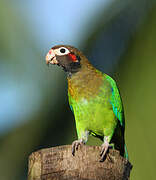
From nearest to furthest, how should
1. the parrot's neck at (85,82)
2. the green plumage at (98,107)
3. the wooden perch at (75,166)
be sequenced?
1. the wooden perch at (75,166)
2. the green plumage at (98,107)
3. the parrot's neck at (85,82)

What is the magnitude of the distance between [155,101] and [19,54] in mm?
7626

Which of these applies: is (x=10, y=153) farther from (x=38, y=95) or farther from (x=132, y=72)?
(x=132, y=72)

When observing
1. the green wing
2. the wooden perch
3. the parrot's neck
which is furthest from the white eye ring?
the wooden perch

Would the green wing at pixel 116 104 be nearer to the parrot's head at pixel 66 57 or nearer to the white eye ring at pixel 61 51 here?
the parrot's head at pixel 66 57

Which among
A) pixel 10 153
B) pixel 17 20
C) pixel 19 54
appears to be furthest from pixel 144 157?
pixel 17 20

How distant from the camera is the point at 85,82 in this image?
6133 mm

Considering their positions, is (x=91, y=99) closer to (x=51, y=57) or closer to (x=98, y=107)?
(x=98, y=107)

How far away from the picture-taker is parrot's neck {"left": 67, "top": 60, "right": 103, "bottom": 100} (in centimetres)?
602

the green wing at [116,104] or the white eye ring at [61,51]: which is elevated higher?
the white eye ring at [61,51]

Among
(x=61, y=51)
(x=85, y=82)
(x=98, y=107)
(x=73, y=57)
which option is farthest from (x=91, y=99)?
(x=61, y=51)

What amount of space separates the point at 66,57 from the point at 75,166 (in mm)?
2657

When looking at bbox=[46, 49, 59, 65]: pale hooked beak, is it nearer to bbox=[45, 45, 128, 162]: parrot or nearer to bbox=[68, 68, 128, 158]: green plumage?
bbox=[45, 45, 128, 162]: parrot

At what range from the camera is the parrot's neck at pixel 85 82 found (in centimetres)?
602

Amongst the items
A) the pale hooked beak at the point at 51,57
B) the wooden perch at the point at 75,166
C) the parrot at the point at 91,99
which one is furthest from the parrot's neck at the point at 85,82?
the wooden perch at the point at 75,166
